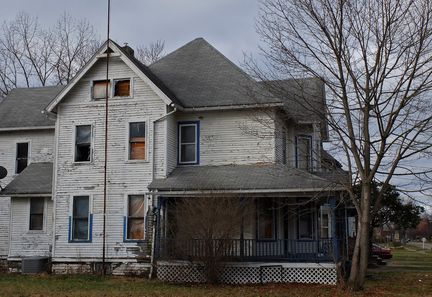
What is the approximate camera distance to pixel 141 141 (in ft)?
73.2

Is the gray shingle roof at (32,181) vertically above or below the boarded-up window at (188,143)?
below

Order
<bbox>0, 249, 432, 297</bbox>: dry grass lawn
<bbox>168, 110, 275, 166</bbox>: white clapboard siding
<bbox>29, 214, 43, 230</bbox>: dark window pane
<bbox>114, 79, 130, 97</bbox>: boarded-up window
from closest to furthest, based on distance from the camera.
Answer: <bbox>0, 249, 432, 297</bbox>: dry grass lawn → <bbox>168, 110, 275, 166</bbox>: white clapboard siding → <bbox>114, 79, 130, 97</bbox>: boarded-up window → <bbox>29, 214, 43, 230</bbox>: dark window pane

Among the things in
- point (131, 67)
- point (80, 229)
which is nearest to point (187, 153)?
point (131, 67)

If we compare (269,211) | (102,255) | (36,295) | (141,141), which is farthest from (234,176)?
(36,295)

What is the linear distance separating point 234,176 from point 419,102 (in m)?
7.34

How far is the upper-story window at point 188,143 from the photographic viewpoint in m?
22.6

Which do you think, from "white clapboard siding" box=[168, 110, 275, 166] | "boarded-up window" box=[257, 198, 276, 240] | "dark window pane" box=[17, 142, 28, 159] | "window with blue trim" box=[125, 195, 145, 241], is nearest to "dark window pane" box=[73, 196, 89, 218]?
"window with blue trim" box=[125, 195, 145, 241]

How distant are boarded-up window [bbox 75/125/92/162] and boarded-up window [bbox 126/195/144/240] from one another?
8.87 ft

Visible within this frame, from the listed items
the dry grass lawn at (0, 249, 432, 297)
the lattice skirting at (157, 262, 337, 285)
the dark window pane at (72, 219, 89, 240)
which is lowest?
the dry grass lawn at (0, 249, 432, 297)

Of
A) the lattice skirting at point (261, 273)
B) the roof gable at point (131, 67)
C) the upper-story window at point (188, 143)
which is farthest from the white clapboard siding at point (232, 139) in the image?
the lattice skirting at point (261, 273)

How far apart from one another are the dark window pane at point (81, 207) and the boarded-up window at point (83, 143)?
5.19 feet

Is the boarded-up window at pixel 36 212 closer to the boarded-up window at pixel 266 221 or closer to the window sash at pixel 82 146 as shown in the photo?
the window sash at pixel 82 146

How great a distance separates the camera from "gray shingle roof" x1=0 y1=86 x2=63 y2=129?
26344mm

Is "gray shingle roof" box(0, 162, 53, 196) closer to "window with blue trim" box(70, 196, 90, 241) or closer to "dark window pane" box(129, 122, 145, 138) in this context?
"window with blue trim" box(70, 196, 90, 241)
